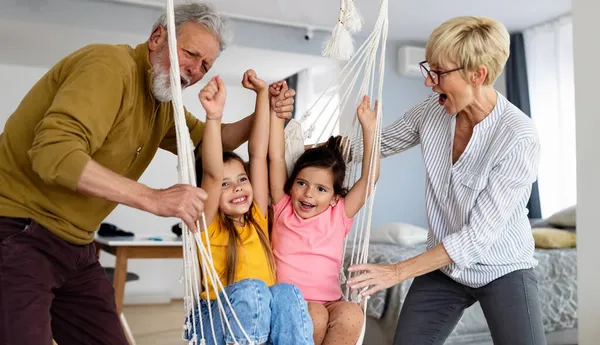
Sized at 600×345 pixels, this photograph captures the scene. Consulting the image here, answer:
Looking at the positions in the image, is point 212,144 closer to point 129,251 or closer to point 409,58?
point 129,251

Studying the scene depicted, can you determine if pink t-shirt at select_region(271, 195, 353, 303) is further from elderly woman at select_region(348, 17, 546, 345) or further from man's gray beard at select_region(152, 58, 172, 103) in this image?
man's gray beard at select_region(152, 58, 172, 103)

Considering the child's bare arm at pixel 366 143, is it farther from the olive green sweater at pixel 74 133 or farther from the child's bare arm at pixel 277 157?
the olive green sweater at pixel 74 133

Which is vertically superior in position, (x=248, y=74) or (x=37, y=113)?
(x=248, y=74)

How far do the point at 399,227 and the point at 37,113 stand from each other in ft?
9.16

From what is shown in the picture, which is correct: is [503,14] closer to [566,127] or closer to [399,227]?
[566,127]

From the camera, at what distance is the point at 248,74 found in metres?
1.82

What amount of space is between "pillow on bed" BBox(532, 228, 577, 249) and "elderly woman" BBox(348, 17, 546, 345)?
2.00 metres

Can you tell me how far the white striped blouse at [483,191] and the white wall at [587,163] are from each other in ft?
1.27

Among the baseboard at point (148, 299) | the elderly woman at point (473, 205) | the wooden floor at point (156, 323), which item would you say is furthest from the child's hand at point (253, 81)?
the baseboard at point (148, 299)

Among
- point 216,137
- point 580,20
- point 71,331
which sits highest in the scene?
point 580,20

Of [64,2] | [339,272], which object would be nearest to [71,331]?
[339,272]

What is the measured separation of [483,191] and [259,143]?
66 cm

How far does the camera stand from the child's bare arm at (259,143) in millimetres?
1849

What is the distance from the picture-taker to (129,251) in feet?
13.6
